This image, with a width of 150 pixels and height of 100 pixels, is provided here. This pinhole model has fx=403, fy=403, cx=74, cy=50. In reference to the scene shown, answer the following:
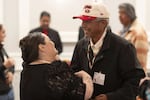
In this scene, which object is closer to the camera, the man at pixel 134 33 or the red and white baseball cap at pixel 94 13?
the red and white baseball cap at pixel 94 13

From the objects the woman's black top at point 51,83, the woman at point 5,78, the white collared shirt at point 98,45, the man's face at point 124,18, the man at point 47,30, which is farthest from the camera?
the man at point 47,30

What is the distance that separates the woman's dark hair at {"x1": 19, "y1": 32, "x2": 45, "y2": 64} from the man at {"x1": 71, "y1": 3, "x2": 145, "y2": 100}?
15.4 inches

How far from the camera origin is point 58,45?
623 centimetres

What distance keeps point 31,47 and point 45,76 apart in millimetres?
186

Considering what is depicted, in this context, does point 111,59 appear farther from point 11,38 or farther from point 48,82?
point 11,38

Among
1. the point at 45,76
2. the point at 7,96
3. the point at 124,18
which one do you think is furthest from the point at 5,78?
the point at 45,76

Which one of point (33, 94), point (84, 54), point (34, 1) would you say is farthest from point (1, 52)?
point (34, 1)

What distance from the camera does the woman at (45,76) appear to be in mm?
2260

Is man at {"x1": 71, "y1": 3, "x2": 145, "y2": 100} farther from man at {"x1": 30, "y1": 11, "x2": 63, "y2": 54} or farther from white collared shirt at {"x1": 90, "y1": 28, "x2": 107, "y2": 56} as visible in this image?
man at {"x1": 30, "y1": 11, "x2": 63, "y2": 54}

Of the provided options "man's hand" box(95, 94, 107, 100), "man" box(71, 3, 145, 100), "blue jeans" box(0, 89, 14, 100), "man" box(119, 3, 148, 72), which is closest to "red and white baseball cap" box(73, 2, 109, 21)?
"man" box(71, 3, 145, 100)

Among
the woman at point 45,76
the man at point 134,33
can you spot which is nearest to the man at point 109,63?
the woman at point 45,76

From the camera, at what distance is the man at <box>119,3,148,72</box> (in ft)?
13.5

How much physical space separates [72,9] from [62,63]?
4.55 meters

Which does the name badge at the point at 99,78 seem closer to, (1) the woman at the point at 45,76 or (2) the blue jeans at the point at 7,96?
(1) the woman at the point at 45,76
